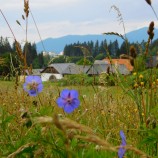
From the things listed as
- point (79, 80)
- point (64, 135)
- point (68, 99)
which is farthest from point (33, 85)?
point (79, 80)

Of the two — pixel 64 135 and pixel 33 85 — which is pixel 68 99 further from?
pixel 64 135

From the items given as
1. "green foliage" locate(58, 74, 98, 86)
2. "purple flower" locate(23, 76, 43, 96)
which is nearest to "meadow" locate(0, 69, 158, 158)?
"purple flower" locate(23, 76, 43, 96)

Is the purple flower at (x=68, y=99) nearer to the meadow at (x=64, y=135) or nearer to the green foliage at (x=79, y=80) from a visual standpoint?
the meadow at (x=64, y=135)

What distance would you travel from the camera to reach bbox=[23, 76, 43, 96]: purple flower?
5.77ft

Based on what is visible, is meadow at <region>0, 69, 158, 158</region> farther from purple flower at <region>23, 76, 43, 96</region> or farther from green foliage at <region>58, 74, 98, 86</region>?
green foliage at <region>58, 74, 98, 86</region>

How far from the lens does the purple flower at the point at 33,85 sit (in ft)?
5.77

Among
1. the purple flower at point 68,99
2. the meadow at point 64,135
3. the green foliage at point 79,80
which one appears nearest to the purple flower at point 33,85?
the meadow at point 64,135

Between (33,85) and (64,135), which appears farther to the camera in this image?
(33,85)

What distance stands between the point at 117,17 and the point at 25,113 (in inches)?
64.1

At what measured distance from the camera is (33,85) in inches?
69.6

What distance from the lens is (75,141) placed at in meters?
1.45

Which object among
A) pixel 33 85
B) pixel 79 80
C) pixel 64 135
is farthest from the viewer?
pixel 79 80

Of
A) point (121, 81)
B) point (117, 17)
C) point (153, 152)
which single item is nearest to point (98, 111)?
point (121, 81)

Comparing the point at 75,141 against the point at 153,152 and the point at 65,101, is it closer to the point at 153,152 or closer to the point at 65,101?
the point at 65,101
